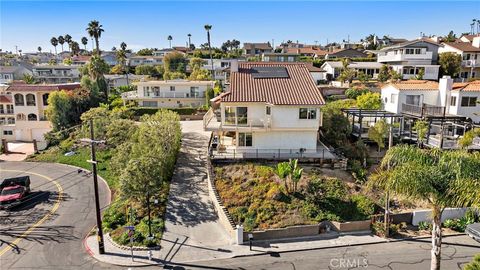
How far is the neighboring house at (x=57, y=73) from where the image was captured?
91.0 meters

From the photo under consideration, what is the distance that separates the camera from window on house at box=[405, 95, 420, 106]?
37.8 meters

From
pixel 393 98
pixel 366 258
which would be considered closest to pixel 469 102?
pixel 393 98

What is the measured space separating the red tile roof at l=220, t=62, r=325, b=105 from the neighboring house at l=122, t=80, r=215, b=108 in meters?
24.3

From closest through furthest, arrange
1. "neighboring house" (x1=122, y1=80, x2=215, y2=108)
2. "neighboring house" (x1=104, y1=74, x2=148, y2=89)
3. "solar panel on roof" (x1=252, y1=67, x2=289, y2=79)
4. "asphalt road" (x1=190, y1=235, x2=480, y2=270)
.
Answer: "asphalt road" (x1=190, y1=235, x2=480, y2=270)
"solar panel on roof" (x1=252, y1=67, x2=289, y2=79)
"neighboring house" (x1=122, y1=80, x2=215, y2=108)
"neighboring house" (x1=104, y1=74, x2=148, y2=89)

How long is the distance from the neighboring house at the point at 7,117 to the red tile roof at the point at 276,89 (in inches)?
1659

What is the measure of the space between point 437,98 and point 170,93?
38.5 metres

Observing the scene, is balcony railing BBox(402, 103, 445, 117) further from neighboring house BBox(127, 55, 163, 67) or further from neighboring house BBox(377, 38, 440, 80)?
neighboring house BBox(127, 55, 163, 67)

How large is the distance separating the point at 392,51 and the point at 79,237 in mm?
64199

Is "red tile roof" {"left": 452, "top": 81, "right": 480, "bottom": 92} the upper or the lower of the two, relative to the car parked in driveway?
upper

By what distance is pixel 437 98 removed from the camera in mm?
37812

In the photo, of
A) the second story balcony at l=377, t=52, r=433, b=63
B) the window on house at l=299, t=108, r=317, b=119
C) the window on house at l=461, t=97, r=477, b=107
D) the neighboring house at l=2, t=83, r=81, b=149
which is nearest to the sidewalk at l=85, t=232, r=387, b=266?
the window on house at l=299, t=108, r=317, b=119

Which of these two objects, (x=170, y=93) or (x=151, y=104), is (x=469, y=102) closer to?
(x=170, y=93)

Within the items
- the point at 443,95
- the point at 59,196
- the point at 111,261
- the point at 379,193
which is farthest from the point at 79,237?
the point at 443,95

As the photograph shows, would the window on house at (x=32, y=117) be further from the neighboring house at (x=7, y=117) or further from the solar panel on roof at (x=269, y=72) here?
the solar panel on roof at (x=269, y=72)
